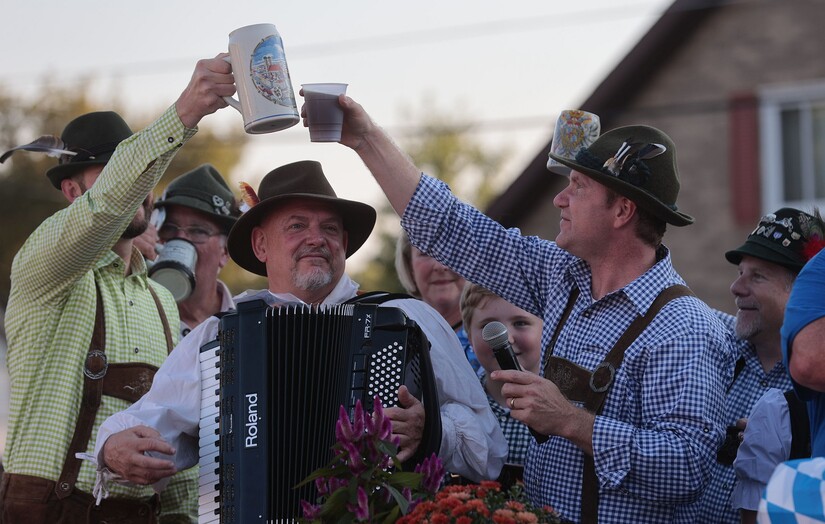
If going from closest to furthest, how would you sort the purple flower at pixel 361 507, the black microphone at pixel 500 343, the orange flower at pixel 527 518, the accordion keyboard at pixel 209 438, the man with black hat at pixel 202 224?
the orange flower at pixel 527 518, the purple flower at pixel 361 507, the black microphone at pixel 500 343, the accordion keyboard at pixel 209 438, the man with black hat at pixel 202 224

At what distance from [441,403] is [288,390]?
1.90 feet

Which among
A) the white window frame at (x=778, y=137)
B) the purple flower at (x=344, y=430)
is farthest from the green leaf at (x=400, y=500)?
the white window frame at (x=778, y=137)

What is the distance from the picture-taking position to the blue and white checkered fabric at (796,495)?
2.91 m

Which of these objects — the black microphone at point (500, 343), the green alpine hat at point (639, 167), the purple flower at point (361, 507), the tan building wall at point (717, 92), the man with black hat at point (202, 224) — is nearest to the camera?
the purple flower at point (361, 507)

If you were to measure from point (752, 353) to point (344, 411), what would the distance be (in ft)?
5.94

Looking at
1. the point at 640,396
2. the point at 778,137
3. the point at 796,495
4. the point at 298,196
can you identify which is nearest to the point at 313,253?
the point at 298,196

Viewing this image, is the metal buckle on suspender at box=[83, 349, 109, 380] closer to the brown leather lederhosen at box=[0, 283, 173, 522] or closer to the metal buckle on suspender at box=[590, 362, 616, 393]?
the brown leather lederhosen at box=[0, 283, 173, 522]

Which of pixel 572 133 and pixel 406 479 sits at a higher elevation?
pixel 572 133

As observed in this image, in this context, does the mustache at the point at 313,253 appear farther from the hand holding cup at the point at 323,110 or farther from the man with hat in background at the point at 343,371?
the hand holding cup at the point at 323,110

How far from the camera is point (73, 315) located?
477 centimetres

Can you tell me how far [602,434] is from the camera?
387cm

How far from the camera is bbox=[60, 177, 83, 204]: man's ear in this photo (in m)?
5.10

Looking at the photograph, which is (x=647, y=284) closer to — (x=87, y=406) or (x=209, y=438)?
(x=209, y=438)

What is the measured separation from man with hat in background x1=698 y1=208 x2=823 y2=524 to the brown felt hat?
1.47 m
